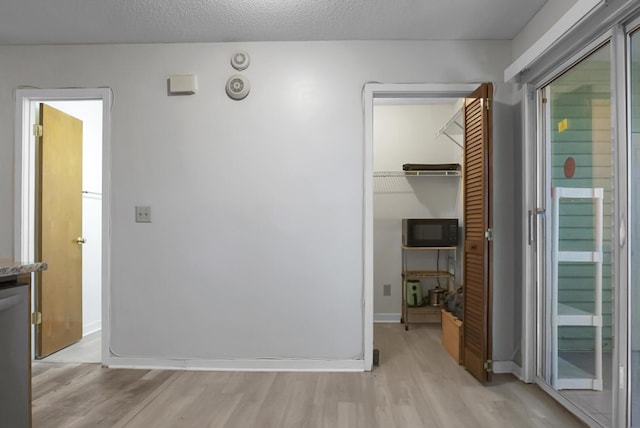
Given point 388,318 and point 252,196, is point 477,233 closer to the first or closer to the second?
point 252,196

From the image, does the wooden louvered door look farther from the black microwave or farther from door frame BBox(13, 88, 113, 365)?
door frame BBox(13, 88, 113, 365)

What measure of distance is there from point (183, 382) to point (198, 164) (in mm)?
1458

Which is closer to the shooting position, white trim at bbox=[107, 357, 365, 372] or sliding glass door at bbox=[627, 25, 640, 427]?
sliding glass door at bbox=[627, 25, 640, 427]

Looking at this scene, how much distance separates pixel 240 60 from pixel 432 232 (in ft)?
8.01

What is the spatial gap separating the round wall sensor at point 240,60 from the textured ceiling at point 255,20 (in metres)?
0.10

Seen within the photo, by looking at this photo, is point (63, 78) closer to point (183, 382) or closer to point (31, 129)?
point (31, 129)

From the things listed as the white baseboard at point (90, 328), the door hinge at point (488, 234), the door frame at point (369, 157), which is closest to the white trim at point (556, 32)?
the door frame at point (369, 157)

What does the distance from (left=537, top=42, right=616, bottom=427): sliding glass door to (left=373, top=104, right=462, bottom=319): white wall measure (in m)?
1.87

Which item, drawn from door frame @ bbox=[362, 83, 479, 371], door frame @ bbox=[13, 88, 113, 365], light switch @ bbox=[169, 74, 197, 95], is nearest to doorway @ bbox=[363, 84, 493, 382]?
door frame @ bbox=[362, 83, 479, 371]

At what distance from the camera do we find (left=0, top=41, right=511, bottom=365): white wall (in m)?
2.93

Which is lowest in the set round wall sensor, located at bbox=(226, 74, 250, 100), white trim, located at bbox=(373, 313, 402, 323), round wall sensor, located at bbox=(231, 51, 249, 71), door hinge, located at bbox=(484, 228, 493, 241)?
white trim, located at bbox=(373, 313, 402, 323)

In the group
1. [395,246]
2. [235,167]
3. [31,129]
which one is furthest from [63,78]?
[395,246]

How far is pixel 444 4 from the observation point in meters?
2.43

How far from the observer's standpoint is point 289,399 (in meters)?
2.44
